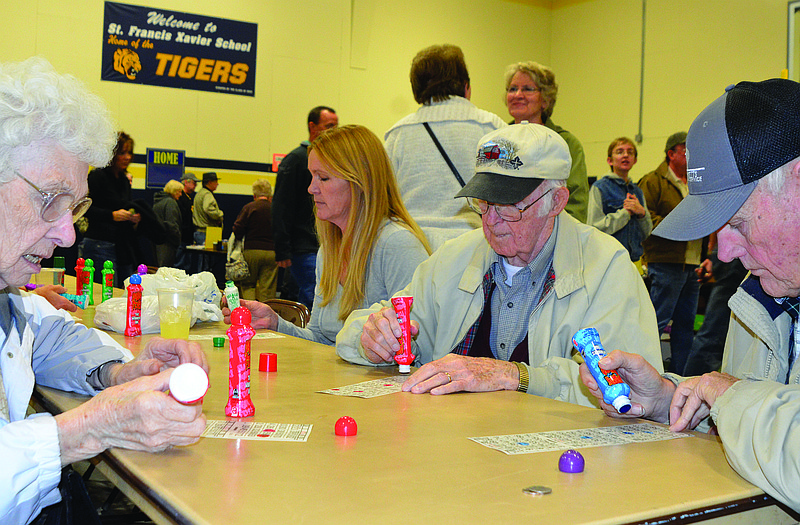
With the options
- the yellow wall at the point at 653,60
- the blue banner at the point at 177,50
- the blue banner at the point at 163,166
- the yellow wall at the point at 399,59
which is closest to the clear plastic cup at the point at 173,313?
the yellow wall at the point at 399,59

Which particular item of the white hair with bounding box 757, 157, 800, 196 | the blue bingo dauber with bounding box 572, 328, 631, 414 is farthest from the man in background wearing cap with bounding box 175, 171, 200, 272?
the white hair with bounding box 757, 157, 800, 196

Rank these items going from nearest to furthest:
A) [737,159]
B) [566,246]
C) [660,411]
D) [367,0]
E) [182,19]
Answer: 1. [737,159]
2. [660,411]
3. [566,246]
4. [182,19]
5. [367,0]

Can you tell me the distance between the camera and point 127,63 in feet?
32.1

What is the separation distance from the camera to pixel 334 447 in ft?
4.31

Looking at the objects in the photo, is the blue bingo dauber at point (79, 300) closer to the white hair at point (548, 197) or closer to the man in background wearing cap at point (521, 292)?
the man in background wearing cap at point (521, 292)

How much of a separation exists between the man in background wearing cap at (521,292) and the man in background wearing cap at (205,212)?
7.98 metres

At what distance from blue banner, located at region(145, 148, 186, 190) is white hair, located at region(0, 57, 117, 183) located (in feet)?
28.8

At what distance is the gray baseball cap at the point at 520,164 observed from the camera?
221 cm

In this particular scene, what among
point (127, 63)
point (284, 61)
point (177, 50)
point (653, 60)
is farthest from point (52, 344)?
point (653, 60)

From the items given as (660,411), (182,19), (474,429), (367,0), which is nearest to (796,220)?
(660,411)

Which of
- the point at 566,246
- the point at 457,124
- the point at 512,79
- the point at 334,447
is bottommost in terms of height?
the point at 334,447

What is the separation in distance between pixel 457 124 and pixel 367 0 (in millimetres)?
8561

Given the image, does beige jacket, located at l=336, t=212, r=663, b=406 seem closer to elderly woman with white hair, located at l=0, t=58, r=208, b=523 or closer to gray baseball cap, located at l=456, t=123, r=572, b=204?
gray baseball cap, located at l=456, t=123, r=572, b=204

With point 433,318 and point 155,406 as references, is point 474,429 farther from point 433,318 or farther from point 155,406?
point 433,318
